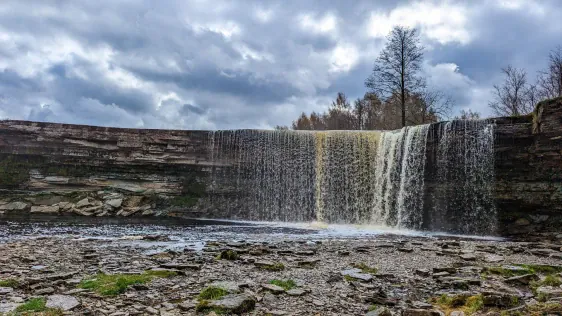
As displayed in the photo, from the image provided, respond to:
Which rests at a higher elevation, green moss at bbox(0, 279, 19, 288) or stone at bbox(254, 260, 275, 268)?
green moss at bbox(0, 279, 19, 288)

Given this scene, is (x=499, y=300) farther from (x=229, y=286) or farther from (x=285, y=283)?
(x=229, y=286)

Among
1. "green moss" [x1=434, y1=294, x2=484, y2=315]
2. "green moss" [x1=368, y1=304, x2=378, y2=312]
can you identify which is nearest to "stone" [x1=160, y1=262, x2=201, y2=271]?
"green moss" [x1=368, y1=304, x2=378, y2=312]

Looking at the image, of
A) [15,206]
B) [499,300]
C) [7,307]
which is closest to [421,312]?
Answer: [499,300]

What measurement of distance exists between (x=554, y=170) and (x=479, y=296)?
19980 mm

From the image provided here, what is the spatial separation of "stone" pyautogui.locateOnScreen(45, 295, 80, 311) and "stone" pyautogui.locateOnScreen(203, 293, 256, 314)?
1.87 m

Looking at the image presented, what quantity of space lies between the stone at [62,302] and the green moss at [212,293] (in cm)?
175

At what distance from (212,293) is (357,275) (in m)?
3.18

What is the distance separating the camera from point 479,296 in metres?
6.04

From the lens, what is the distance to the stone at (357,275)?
775cm

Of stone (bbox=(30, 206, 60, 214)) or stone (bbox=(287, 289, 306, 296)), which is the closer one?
stone (bbox=(287, 289, 306, 296))

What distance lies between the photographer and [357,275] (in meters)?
8.03

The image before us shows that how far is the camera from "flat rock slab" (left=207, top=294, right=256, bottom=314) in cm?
543

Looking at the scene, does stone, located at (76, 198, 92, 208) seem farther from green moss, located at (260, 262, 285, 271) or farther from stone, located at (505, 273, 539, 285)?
stone, located at (505, 273, 539, 285)

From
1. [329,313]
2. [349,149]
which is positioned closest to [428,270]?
[329,313]
